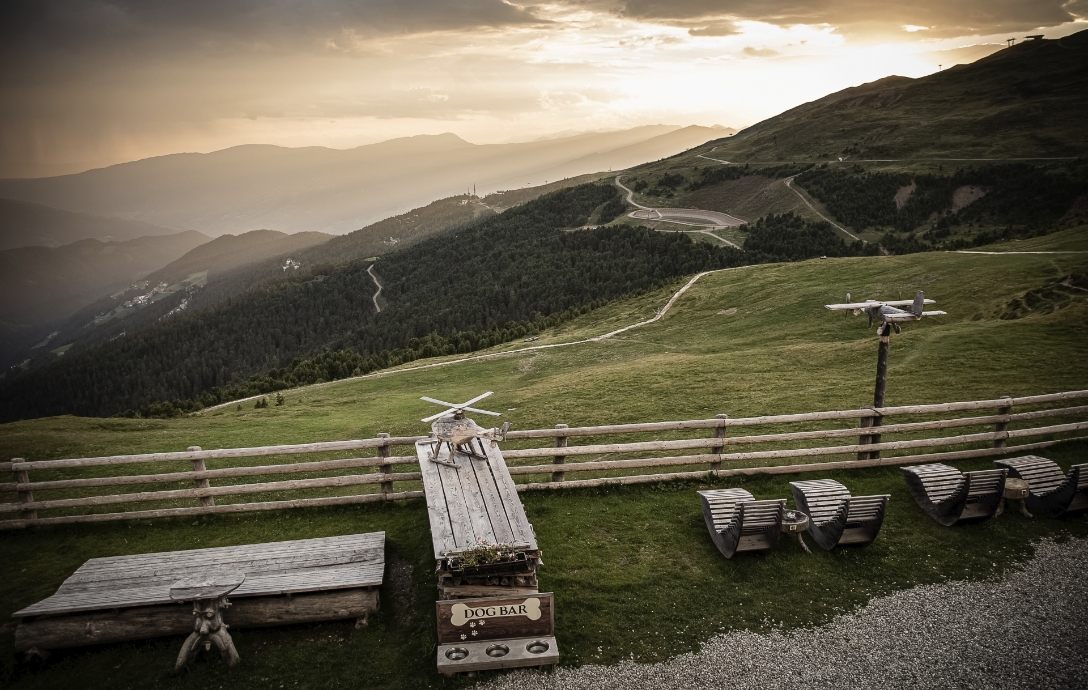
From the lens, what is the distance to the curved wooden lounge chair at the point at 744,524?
11.9 metres

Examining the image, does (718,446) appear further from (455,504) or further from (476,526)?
(476,526)

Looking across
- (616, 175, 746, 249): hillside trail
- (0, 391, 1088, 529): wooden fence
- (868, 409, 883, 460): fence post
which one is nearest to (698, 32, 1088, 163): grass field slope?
(616, 175, 746, 249): hillside trail

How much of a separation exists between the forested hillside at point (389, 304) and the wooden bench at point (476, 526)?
241 ft

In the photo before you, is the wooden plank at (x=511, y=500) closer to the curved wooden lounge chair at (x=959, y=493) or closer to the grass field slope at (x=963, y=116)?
the curved wooden lounge chair at (x=959, y=493)

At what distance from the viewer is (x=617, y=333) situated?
46906 mm

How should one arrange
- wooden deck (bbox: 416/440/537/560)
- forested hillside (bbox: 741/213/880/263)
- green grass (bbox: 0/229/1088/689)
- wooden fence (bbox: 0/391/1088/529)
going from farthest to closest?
forested hillside (bbox: 741/213/880/263) < wooden fence (bbox: 0/391/1088/529) < green grass (bbox: 0/229/1088/689) < wooden deck (bbox: 416/440/537/560)

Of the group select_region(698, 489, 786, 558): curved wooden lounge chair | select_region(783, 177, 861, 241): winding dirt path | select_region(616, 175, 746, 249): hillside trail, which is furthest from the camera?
select_region(616, 175, 746, 249): hillside trail

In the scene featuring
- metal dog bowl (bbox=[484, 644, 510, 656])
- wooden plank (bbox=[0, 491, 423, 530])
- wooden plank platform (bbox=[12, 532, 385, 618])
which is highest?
wooden plank platform (bbox=[12, 532, 385, 618])

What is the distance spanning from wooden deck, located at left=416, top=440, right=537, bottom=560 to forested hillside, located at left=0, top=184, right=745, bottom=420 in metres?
73.1

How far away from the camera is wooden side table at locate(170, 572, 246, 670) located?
9266 millimetres

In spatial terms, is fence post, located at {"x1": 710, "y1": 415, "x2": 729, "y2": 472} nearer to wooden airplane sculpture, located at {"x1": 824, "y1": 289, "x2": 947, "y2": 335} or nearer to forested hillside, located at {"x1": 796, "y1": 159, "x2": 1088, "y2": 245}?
wooden airplane sculpture, located at {"x1": 824, "y1": 289, "x2": 947, "y2": 335}

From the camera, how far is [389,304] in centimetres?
14400

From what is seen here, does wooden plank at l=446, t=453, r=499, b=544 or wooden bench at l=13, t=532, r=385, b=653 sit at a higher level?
wooden plank at l=446, t=453, r=499, b=544

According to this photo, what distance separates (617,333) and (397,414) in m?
22.3
